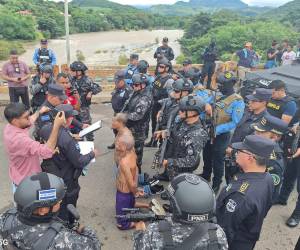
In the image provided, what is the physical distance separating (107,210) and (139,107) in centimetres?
163

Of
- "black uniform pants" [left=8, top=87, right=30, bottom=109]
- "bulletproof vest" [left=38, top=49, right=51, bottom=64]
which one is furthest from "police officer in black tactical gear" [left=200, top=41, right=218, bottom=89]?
"black uniform pants" [left=8, top=87, right=30, bottom=109]

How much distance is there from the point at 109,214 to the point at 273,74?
4.97m

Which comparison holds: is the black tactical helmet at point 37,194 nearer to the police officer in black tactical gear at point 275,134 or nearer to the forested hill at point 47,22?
the police officer in black tactical gear at point 275,134

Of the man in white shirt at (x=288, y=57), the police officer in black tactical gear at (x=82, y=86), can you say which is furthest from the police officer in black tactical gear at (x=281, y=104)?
the man in white shirt at (x=288, y=57)

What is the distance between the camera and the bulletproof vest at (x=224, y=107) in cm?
504

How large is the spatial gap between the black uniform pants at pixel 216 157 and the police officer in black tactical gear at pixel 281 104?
2.63 ft

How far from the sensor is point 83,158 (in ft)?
12.4

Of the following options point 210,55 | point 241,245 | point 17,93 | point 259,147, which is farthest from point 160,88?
point 210,55

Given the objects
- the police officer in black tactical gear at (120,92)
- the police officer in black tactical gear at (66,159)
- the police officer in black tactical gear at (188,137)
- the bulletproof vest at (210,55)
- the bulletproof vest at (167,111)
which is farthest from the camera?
the bulletproof vest at (210,55)

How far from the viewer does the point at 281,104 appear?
5.26 meters

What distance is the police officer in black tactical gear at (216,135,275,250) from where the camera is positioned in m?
2.96

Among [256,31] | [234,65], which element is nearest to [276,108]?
[234,65]

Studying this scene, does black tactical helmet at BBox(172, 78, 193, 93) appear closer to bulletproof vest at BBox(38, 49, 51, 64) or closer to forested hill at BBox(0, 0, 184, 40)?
bulletproof vest at BBox(38, 49, 51, 64)

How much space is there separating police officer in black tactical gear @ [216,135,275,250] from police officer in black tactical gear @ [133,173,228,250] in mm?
680
